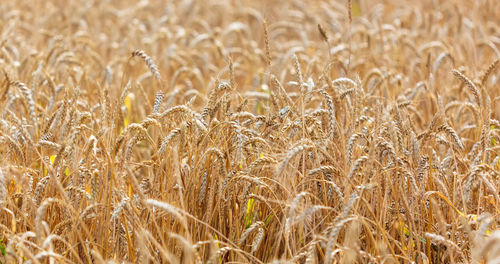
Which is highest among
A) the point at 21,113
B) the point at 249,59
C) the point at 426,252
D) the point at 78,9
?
the point at 78,9

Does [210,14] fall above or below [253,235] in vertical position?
above

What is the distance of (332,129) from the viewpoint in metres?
2.45

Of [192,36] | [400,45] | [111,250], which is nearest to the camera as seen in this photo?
[111,250]

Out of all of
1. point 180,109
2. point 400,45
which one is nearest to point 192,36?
point 400,45

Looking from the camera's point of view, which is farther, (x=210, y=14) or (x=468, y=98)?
(x=210, y=14)

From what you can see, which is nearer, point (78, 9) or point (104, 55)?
point (104, 55)

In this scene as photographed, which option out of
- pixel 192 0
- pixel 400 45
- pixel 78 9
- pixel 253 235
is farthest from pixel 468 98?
pixel 78 9

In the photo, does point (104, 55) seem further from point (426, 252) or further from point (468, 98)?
point (426, 252)

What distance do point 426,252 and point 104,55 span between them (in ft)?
13.1

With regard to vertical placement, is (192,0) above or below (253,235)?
above

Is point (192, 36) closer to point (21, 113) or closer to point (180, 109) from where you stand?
point (21, 113)

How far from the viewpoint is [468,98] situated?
3859mm

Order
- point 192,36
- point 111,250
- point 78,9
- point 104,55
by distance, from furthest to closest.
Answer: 1. point 78,9
2. point 192,36
3. point 104,55
4. point 111,250

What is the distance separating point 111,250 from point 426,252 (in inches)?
50.8
